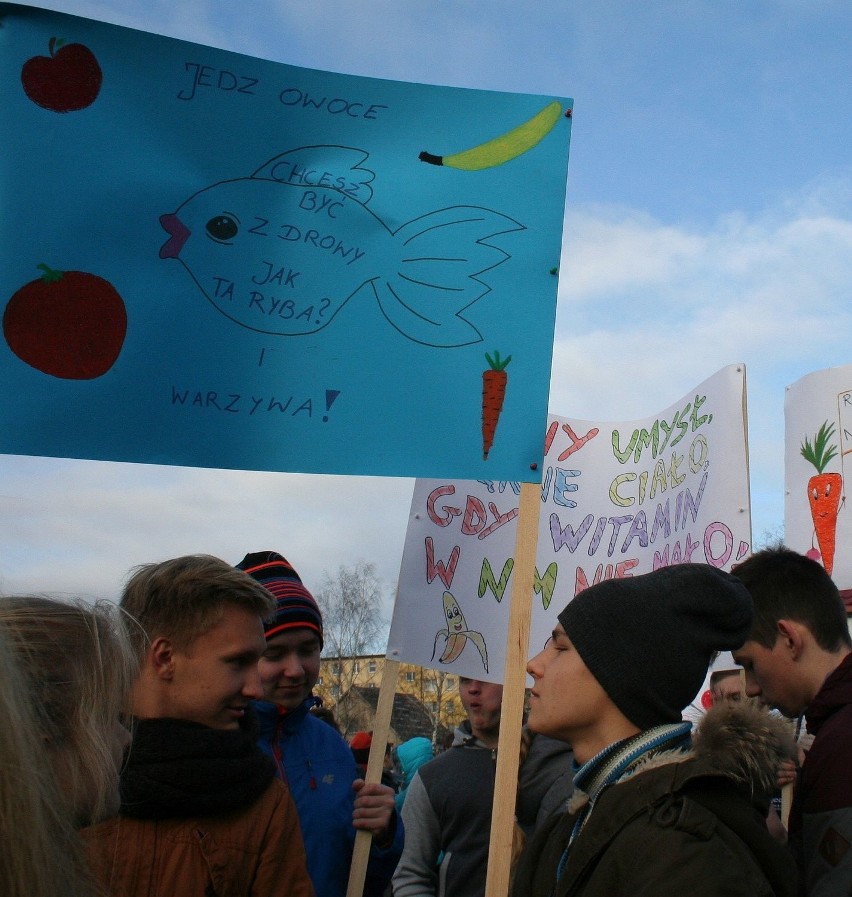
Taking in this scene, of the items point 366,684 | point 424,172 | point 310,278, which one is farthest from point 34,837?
point 366,684

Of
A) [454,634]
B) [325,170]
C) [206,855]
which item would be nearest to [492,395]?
[325,170]

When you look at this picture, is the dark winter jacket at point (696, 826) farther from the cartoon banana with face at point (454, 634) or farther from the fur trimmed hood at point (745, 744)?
the cartoon banana with face at point (454, 634)

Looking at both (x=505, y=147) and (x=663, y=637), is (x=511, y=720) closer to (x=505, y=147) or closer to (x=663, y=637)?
(x=663, y=637)

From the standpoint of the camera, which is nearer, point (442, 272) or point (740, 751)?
point (740, 751)

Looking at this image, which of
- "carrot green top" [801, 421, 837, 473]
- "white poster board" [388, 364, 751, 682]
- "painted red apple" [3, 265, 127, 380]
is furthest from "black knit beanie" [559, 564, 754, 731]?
"carrot green top" [801, 421, 837, 473]

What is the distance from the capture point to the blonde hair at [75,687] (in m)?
1.46

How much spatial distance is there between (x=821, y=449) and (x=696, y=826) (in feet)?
13.1

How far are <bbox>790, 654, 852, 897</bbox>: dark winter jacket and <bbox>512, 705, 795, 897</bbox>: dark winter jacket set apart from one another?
0.47 m

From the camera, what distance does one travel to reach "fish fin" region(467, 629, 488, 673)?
12.7ft

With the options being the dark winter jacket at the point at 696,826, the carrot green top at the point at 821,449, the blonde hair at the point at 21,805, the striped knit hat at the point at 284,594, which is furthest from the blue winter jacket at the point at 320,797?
the carrot green top at the point at 821,449

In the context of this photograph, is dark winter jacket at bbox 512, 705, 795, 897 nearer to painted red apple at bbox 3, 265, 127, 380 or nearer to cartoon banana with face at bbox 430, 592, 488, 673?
cartoon banana with face at bbox 430, 592, 488, 673

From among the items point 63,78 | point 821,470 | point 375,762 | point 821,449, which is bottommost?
point 375,762

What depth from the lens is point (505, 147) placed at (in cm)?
359

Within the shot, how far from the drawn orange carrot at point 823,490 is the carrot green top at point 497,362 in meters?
2.71
